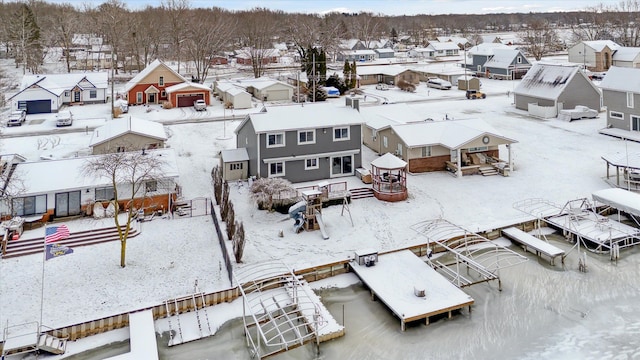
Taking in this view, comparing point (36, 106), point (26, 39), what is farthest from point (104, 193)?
point (26, 39)

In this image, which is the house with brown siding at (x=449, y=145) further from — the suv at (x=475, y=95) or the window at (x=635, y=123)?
the suv at (x=475, y=95)

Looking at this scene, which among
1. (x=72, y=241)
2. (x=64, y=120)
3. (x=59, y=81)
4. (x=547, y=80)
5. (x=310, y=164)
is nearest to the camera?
(x=72, y=241)

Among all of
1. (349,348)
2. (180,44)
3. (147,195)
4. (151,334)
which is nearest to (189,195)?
(147,195)

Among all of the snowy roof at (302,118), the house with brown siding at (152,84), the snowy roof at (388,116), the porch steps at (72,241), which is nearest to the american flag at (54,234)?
the porch steps at (72,241)

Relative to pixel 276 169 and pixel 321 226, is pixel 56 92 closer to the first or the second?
pixel 276 169

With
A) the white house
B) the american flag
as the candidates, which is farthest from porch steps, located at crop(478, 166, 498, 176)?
the white house

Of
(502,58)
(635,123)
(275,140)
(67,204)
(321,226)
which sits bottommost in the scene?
(321,226)
